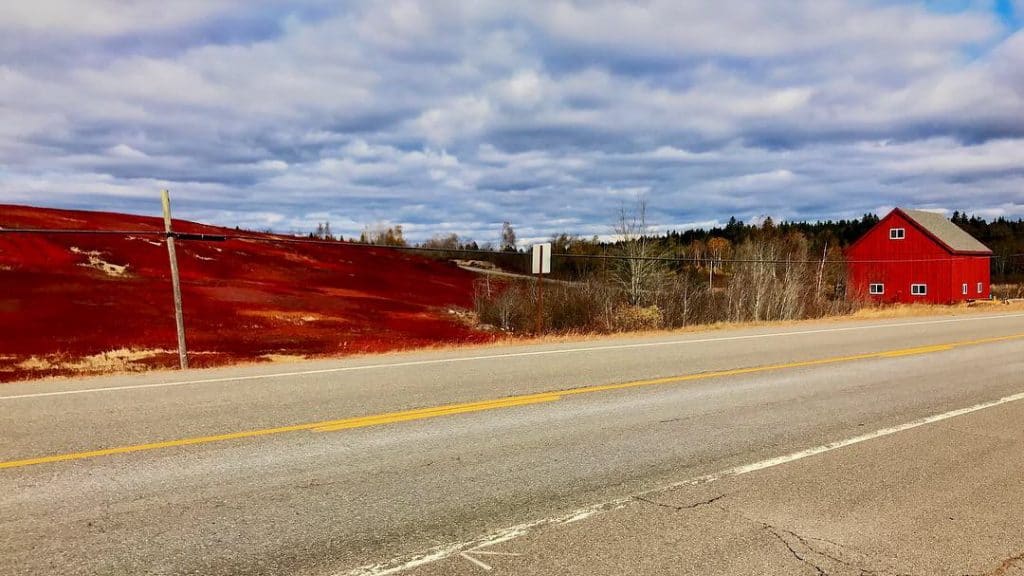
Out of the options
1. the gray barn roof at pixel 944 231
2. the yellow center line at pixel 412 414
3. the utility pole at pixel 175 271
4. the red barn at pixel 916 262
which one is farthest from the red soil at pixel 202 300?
the gray barn roof at pixel 944 231

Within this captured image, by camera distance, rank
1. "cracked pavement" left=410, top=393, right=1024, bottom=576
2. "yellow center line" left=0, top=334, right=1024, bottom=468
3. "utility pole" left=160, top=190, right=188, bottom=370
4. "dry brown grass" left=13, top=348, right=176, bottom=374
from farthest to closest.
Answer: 1. "dry brown grass" left=13, top=348, right=176, bottom=374
2. "utility pole" left=160, top=190, right=188, bottom=370
3. "yellow center line" left=0, top=334, right=1024, bottom=468
4. "cracked pavement" left=410, top=393, right=1024, bottom=576

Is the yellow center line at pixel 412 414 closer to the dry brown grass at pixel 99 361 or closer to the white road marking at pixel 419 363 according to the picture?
the white road marking at pixel 419 363

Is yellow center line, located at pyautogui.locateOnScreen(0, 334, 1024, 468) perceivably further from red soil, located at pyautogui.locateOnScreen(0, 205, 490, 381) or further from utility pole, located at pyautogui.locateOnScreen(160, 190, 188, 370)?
red soil, located at pyautogui.locateOnScreen(0, 205, 490, 381)

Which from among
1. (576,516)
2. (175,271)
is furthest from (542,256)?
(576,516)

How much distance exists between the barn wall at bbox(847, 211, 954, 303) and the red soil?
1283 inches

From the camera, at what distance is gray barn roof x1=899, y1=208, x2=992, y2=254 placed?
50.8 meters

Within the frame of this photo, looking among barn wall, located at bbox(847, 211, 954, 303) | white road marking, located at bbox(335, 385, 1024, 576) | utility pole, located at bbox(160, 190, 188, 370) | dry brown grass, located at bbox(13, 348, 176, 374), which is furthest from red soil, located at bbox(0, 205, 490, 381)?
barn wall, located at bbox(847, 211, 954, 303)

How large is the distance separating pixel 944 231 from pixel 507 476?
6048cm

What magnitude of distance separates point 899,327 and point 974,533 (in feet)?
65.7

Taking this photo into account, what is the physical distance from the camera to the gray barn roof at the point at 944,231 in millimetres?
50800

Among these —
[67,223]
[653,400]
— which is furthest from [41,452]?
[67,223]

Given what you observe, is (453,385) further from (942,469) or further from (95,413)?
(942,469)

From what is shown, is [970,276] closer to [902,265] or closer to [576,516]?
[902,265]

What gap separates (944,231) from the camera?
2115 inches
